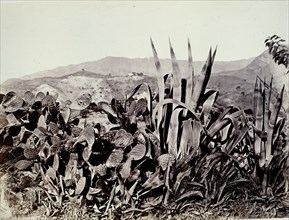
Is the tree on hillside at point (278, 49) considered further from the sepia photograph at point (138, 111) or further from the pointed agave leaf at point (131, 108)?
the pointed agave leaf at point (131, 108)

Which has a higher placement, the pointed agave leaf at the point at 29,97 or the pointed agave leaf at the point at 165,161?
the pointed agave leaf at the point at 29,97

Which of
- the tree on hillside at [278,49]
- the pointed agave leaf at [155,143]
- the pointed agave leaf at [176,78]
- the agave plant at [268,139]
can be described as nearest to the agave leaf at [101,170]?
the pointed agave leaf at [155,143]

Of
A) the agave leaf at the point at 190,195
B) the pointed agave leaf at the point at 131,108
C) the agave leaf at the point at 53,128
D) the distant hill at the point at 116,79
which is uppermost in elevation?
the distant hill at the point at 116,79

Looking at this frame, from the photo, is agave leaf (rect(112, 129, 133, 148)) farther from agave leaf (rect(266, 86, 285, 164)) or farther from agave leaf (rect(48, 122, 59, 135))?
agave leaf (rect(266, 86, 285, 164))

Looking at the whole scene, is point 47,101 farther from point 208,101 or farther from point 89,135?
point 208,101

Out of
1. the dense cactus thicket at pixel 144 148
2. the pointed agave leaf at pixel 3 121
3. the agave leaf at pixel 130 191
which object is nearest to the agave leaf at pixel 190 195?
the dense cactus thicket at pixel 144 148

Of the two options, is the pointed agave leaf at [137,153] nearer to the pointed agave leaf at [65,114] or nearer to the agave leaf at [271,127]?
the pointed agave leaf at [65,114]

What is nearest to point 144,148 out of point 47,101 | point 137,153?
point 137,153

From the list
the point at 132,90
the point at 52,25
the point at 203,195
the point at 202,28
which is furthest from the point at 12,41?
the point at 203,195

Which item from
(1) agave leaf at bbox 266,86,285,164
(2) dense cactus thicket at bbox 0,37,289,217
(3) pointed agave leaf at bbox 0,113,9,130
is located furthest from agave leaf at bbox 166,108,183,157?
(3) pointed agave leaf at bbox 0,113,9,130
